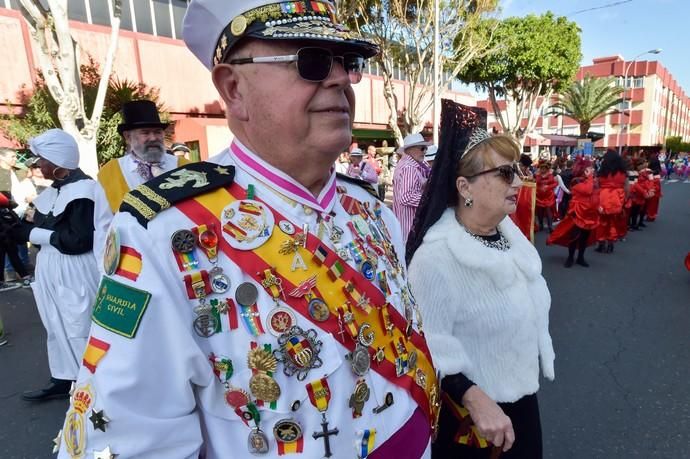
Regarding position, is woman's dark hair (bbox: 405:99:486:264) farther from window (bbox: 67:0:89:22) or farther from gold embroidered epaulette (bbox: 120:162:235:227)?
window (bbox: 67:0:89:22)

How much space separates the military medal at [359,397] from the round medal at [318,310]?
0.62ft

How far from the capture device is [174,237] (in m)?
0.91

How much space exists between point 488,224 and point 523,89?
2226 centimetres

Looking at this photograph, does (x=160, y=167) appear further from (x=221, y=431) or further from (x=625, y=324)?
(x=625, y=324)

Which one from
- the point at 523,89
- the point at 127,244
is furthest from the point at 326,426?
the point at 523,89

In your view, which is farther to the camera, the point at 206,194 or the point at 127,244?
the point at 206,194

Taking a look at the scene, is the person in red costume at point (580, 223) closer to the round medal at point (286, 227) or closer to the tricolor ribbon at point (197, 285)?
the round medal at point (286, 227)

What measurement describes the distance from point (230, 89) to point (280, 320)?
59cm

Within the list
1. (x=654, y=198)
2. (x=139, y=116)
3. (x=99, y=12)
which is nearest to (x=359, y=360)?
(x=139, y=116)

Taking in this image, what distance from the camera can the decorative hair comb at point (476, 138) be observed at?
189cm

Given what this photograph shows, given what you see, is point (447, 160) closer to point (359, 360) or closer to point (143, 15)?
point (359, 360)

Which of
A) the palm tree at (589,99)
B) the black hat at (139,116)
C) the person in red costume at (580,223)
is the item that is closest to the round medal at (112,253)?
the black hat at (139,116)

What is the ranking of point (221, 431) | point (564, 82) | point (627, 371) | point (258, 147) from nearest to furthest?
1. point (221, 431)
2. point (258, 147)
3. point (627, 371)
4. point (564, 82)

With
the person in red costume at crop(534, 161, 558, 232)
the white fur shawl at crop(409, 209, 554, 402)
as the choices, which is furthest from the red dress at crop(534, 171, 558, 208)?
the white fur shawl at crop(409, 209, 554, 402)
